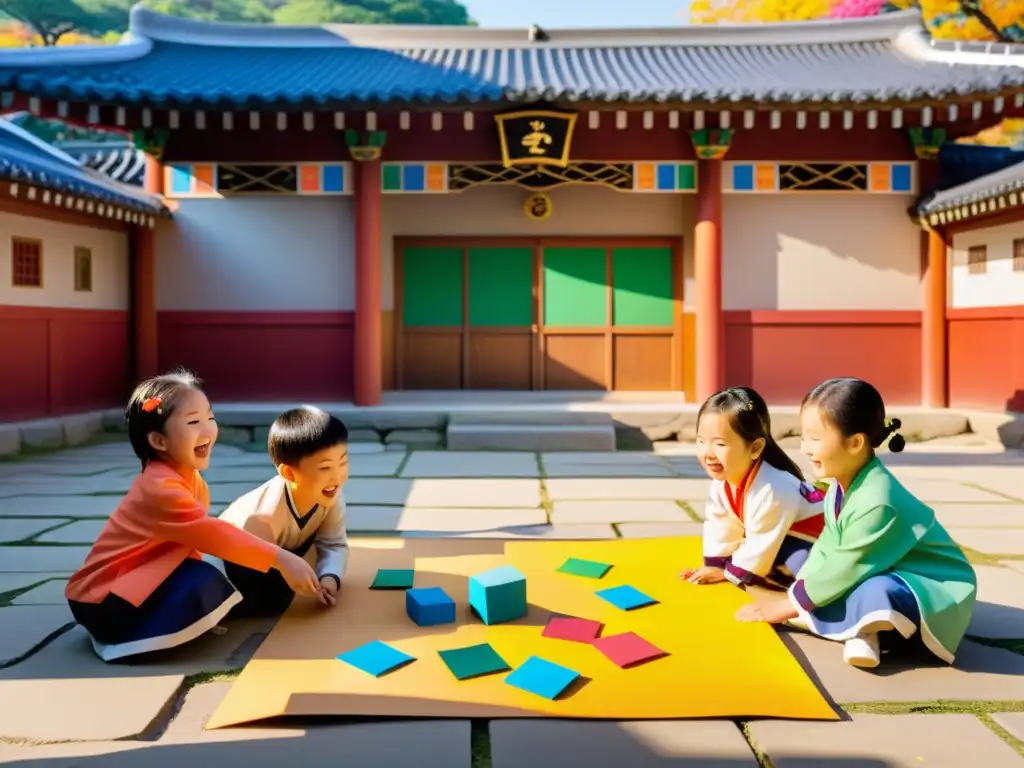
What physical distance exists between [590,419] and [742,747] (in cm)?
589

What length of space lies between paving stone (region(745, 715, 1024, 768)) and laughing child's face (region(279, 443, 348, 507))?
55.8 inches

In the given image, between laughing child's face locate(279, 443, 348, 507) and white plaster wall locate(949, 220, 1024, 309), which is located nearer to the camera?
Result: laughing child's face locate(279, 443, 348, 507)

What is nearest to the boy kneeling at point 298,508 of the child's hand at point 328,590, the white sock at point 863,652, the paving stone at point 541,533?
the child's hand at point 328,590

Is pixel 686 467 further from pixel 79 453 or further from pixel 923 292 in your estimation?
pixel 79 453

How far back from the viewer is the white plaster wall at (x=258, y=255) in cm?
840

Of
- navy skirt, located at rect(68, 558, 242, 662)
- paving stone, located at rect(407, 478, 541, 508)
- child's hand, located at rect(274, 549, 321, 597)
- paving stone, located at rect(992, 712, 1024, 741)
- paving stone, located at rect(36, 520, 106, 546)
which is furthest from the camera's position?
paving stone, located at rect(407, 478, 541, 508)

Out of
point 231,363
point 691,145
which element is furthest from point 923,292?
point 231,363

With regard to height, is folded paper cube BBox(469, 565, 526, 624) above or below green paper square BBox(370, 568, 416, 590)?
above

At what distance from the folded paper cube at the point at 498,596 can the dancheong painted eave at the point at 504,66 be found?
227 inches

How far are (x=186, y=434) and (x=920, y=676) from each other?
2193 mm

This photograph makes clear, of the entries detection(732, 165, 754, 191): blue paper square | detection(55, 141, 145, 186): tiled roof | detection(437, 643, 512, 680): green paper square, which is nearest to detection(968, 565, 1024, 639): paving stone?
detection(437, 643, 512, 680): green paper square

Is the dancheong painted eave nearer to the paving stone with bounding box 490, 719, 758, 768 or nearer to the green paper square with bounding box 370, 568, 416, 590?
the green paper square with bounding box 370, 568, 416, 590

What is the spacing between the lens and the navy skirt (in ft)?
7.82

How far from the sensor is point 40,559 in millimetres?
3553
